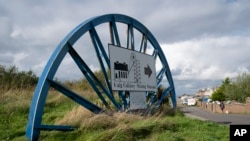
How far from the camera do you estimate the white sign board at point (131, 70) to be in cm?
1155

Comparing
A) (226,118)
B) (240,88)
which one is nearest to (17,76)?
(226,118)

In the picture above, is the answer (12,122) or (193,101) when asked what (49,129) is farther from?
(193,101)

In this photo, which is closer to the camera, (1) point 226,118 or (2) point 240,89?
(1) point 226,118

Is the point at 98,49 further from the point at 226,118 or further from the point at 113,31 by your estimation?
the point at 226,118

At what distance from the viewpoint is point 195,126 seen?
1062cm

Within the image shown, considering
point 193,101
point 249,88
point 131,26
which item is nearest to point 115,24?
point 131,26

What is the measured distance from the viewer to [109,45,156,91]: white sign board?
11.5m

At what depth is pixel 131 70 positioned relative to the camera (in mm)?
12625

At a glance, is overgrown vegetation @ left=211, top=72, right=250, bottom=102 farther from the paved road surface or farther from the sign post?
the sign post

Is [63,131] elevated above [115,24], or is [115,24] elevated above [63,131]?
[115,24]

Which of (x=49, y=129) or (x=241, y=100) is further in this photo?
(x=241, y=100)

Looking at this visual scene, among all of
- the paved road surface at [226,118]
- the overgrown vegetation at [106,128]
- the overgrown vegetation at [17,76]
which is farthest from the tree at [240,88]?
the overgrown vegetation at [106,128]

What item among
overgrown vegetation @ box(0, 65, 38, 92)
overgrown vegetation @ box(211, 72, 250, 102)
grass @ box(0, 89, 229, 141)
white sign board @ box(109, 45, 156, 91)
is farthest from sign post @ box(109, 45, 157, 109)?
overgrown vegetation @ box(211, 72, 250, 102)

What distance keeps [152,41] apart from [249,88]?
1500 inches
